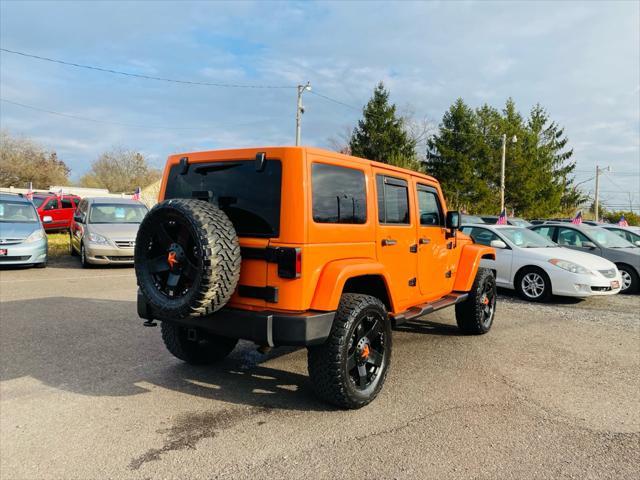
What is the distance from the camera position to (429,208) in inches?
203

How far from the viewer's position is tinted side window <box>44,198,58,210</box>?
20.4 metres

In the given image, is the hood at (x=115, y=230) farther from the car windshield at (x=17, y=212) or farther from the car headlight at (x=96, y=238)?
the car windshield at (x=17, y=212)

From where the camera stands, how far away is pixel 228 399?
388 cm

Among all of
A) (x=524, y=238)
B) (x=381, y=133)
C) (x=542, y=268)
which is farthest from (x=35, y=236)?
(x=381, y=133)

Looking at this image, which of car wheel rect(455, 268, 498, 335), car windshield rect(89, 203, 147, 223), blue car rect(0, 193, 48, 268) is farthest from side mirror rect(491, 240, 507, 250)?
blue car rect(0, 193, 48, 268)

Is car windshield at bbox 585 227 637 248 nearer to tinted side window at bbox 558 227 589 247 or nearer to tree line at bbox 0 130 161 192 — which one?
tinted side window at bbox 558 227 589 247

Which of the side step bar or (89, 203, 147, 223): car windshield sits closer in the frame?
the side step bar

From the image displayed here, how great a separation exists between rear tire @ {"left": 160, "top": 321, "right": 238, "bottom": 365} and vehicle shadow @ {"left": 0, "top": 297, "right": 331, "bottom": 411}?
0.33 feet

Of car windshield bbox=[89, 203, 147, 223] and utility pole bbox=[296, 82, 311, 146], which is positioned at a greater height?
utility pole bbox=[296, 82, 311, 146]

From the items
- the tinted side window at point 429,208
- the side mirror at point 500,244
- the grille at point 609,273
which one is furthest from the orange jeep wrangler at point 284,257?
the grille at point 609,273

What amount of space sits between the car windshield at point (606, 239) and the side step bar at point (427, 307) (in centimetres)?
686

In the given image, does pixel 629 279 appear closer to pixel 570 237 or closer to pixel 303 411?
pixel 570 237

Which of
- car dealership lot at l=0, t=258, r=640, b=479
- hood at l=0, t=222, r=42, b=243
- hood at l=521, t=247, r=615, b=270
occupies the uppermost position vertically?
hood at l=0, t=222, r=42, b=243

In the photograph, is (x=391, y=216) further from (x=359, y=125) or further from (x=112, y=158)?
(x=112, y=158)
